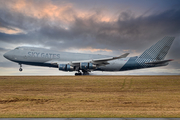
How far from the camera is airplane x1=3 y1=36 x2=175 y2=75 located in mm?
39656

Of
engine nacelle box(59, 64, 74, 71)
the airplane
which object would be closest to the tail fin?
the airplane

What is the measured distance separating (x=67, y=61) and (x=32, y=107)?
28614 mm

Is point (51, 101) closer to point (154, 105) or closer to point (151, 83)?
point (154, 105)

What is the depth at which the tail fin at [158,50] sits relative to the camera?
44.7 m

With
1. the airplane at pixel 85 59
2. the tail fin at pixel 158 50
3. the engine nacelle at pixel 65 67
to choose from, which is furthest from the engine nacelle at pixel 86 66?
the tail fin at pixel 158 50

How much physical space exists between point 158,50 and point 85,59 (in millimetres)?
20840

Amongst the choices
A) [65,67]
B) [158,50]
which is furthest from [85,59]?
[158,50]

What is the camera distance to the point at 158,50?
45.4 meters

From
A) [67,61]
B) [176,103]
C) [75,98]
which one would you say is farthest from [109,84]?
[67,61]

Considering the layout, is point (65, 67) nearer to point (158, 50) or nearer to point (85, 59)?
point (85, 59)

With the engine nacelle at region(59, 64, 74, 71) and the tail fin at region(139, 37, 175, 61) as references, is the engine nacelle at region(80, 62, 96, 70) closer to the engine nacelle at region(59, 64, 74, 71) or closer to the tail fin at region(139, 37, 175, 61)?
the engine nacelle at region(59, 64, 74, 71)

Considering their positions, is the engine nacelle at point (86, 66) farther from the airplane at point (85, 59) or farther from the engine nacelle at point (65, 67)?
the engine nacelle at point (65, 67)

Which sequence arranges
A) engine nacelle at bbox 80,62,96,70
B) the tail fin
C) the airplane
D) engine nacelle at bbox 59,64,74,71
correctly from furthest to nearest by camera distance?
the tail fin < the airplane < engine nacelle at bbox 80,62,96,70 < engine nacelle at bbox 59,64,74,71

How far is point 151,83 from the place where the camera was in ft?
79.5
